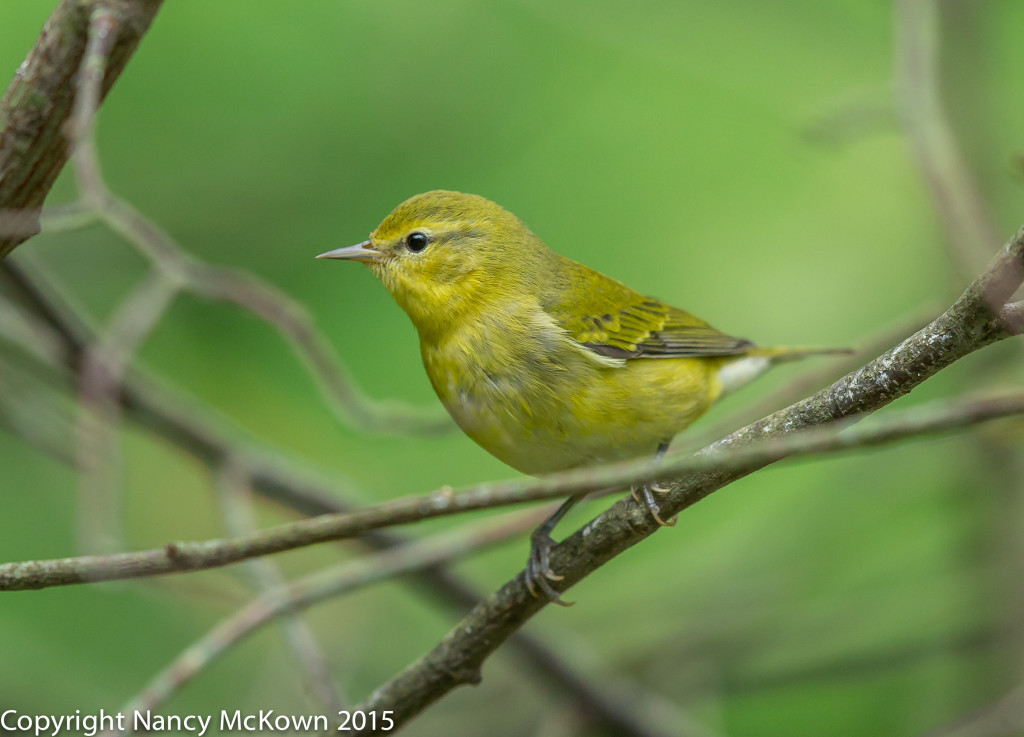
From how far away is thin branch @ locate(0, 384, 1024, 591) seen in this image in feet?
5.40

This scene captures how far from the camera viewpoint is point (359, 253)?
13.3 ft

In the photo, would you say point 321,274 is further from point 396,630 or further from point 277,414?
point 396,630

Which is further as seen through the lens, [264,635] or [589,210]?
[589,210]

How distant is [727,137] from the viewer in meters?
6.48

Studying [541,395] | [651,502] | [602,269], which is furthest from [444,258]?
[602,269]

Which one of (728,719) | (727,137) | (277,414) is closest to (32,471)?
(277,414)

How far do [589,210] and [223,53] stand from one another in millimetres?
2343

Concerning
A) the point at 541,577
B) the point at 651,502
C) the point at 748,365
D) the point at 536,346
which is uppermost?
the point at 748,365

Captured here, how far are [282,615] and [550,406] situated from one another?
117 centimetres

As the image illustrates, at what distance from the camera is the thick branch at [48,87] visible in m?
2.31

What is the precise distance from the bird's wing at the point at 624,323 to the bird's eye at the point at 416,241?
1.87 ft

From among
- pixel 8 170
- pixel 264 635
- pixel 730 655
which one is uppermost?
pixel 8 170

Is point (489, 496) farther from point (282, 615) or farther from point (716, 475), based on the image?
point (282, 615)

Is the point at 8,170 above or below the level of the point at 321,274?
below
